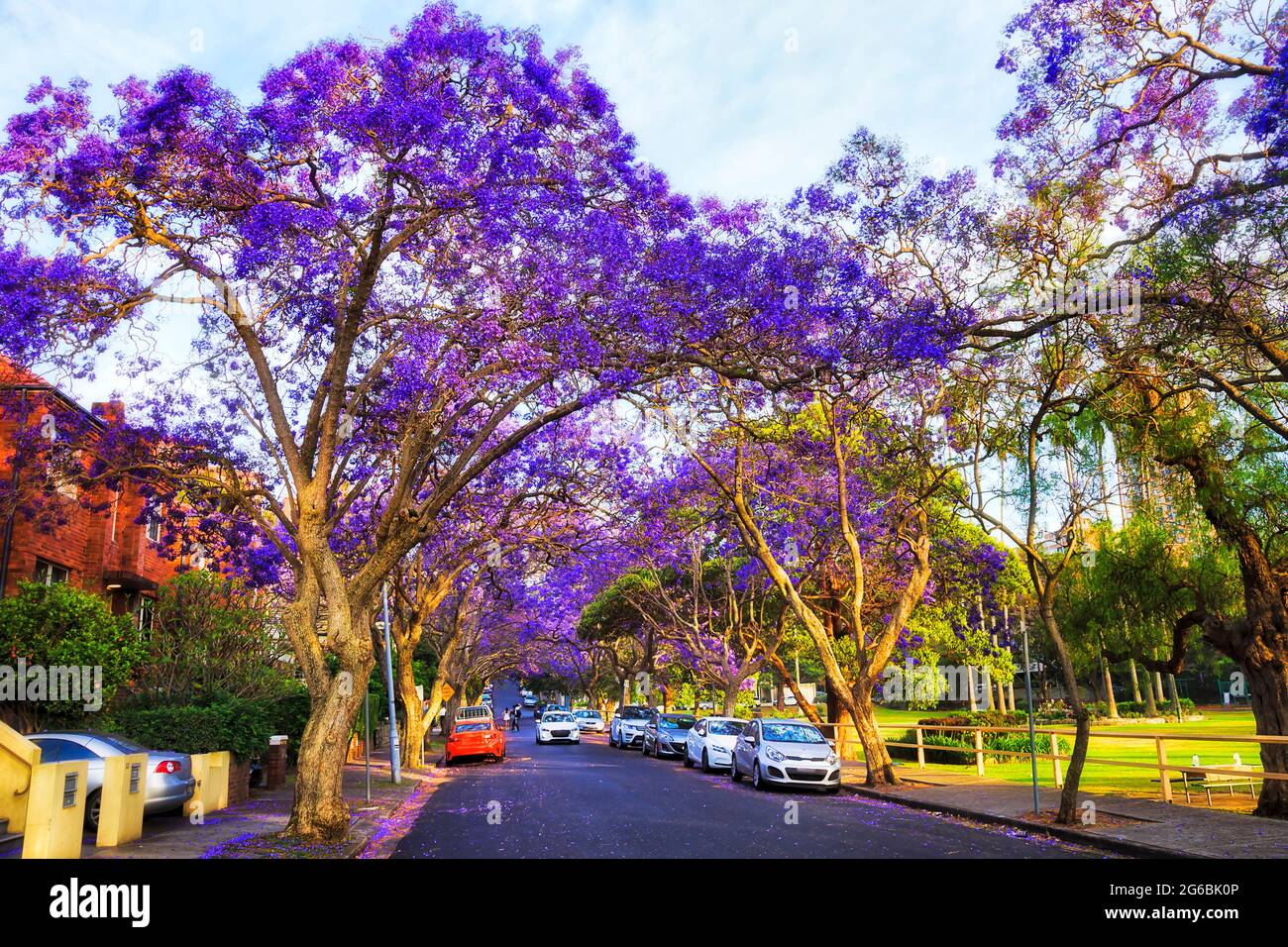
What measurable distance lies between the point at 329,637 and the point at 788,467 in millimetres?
13305

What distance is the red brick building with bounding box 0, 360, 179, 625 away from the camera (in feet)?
48.5

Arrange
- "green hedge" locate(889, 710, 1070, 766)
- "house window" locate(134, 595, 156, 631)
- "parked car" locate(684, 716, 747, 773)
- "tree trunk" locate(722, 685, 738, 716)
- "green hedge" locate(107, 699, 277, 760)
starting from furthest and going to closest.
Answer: "tree trunk" locate(722, 685, 738, 716)
"green hedge" locate(889, 710, 1070, 766)
"house window" locate(134, 595, 156, 631)
"parked car" locate(684, 716, 747, 773)
"green hedge" locate(107, 699, 277, 760)

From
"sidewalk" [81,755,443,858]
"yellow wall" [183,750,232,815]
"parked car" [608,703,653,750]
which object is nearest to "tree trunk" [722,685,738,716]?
"parked car" [608,703,653,750]

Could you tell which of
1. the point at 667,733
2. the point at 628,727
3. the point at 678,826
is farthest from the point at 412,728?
the point at 628,727

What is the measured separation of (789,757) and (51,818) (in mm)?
14247

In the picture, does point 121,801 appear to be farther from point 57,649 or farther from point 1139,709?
point 1139,709

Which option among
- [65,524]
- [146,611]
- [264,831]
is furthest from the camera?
[146,611]

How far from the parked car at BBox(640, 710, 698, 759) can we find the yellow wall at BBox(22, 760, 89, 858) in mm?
24761

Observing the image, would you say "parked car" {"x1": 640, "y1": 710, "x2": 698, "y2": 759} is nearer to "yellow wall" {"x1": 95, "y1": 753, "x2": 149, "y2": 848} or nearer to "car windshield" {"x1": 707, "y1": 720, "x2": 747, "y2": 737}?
"car windshield" {"x1": 707, "y1": 720, "x2": 747, "y2": 737}

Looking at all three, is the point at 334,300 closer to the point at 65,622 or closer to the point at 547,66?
the point at 547,66

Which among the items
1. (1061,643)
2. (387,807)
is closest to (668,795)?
(387,807)

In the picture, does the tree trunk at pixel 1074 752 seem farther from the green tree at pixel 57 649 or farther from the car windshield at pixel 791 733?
the green tree at pixel 57 649

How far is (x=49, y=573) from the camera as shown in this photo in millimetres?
22078
